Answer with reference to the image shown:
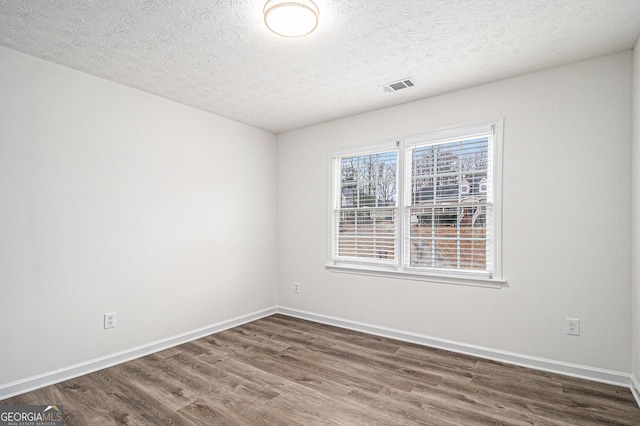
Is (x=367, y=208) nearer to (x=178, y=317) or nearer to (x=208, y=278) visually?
(x=208, y=278)

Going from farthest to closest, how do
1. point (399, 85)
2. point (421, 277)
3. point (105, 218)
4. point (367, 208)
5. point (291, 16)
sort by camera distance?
1. point (367, 208)
2. point (421, 277)
3. point (399, 85)
4. point (105, 218)
5. point (291, 16)

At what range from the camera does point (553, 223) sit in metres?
2.84

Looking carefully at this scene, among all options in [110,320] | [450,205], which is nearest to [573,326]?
[450,205]

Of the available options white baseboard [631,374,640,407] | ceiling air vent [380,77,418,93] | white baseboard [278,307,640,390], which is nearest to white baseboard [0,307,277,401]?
white baseboard [278,307,640,390]

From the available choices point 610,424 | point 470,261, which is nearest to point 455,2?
point 470,261

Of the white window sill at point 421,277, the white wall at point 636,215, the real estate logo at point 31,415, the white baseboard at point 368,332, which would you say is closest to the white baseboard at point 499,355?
the white baseboard at point 368,332

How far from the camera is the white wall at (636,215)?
2.36 meters

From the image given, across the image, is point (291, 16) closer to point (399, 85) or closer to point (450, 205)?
point (399, 85)

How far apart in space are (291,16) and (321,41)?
0.47 metres

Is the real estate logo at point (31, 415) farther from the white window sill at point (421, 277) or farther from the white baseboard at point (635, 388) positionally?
the white baseboard at point (635, 388)

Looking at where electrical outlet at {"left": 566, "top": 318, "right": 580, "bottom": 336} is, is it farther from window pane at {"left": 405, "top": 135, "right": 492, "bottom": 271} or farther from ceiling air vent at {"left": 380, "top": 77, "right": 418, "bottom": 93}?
ceiling air vent at {"left": 380, "top": 77, "right": 418, "bottom": 93}

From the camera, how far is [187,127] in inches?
147

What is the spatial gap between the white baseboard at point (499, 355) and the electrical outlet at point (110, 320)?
7.63 feet

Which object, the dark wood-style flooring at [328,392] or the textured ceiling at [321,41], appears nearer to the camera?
the textured ceiling at [321,41]
